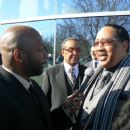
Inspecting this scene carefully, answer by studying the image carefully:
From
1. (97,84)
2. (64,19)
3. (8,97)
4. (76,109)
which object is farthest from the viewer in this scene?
(64,19)

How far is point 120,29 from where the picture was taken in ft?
10.8

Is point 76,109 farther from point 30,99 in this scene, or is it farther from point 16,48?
point 16,48

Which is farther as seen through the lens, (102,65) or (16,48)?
(102,65)

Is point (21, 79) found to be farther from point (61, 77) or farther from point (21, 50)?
point (61, 77)

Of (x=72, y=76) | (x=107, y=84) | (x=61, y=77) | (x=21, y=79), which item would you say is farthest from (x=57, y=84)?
(x=21, y=79)

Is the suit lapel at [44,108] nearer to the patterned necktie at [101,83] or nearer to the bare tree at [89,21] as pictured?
the patterned necktie at [101,83]

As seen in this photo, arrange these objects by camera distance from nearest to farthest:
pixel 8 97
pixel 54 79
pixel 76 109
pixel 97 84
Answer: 1. pixel 8 97
2. pixel 76 109
3. pixel 97 84
4. pixel 54 79

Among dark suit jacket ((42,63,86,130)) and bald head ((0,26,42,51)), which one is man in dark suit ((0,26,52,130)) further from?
dark suit jacket ((42,63,86,130))

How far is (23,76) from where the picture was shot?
2768mm

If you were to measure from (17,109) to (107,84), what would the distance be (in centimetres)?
83

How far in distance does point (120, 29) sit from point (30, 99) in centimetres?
107

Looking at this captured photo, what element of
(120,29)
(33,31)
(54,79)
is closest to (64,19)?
(54,79)

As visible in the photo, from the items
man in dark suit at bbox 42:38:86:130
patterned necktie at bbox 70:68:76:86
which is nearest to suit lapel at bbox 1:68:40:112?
man in dark suit at bbox 42:38:86:130

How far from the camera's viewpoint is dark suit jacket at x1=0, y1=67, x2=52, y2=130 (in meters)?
2.44
